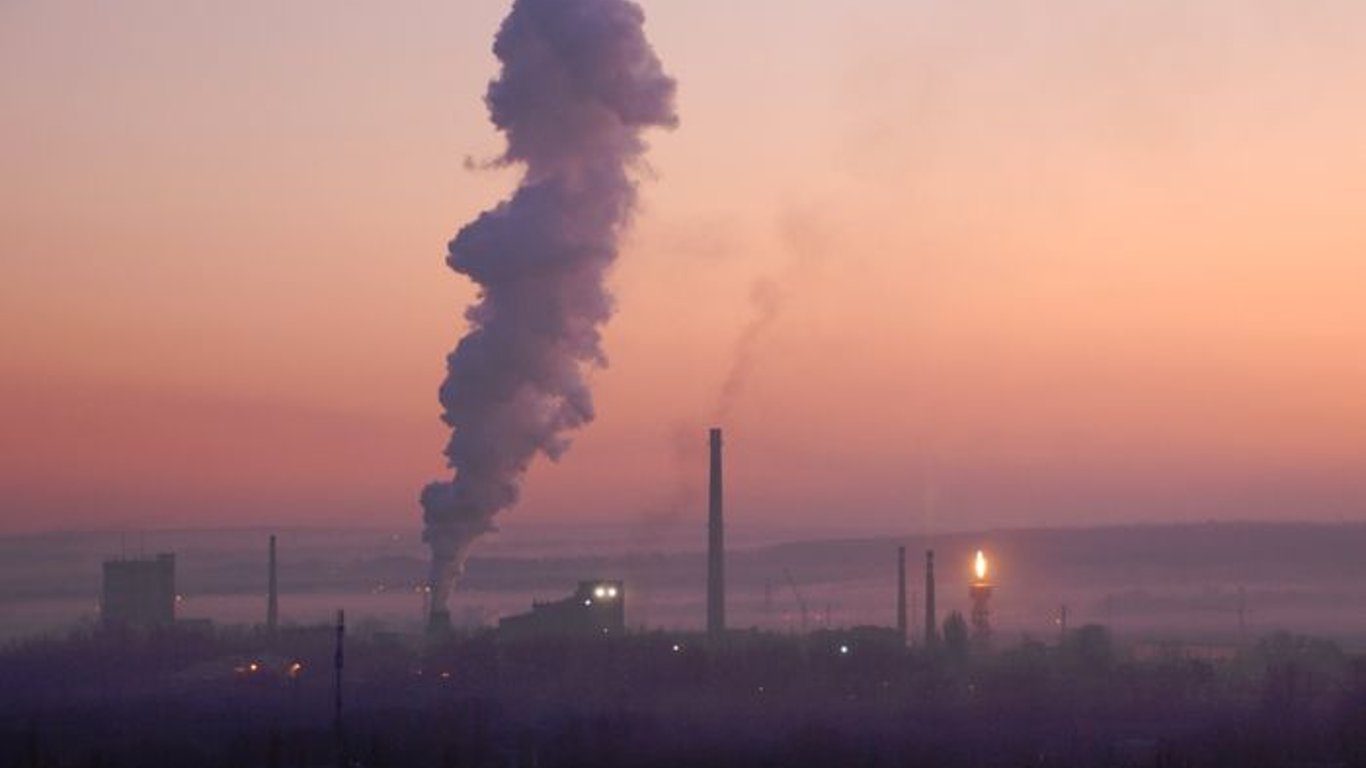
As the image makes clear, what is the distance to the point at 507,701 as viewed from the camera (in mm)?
89938

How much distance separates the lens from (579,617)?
369 feet

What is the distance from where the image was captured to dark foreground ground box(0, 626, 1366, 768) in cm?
7419

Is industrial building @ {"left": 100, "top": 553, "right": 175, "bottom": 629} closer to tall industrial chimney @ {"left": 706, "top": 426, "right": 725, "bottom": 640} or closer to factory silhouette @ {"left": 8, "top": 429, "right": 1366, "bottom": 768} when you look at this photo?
factory silhouette @ {"left": 8, "top": 429, "right": 1366, "bottom": 768}

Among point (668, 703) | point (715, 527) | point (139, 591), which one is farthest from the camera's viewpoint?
point (139, 591)

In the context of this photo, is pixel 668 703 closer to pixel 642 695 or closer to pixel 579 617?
pixel 642 695

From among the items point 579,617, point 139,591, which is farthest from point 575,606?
point 139,591

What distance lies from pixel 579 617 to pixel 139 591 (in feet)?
106

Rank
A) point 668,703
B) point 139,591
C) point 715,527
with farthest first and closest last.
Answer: point 139,591 → point 715,527 → point 668,703

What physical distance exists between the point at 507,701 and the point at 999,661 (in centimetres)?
3107

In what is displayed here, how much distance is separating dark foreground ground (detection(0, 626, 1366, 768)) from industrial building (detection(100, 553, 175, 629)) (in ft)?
33.7

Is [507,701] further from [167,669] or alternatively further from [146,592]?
[146,592]

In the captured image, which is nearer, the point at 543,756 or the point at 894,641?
the point at 543,756

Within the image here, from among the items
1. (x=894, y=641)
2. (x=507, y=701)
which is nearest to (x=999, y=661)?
(x=894, y=641)

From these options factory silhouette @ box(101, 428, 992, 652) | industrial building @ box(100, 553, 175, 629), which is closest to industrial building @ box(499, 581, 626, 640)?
factory silhouette @ box(101, 428, 992, 652)
